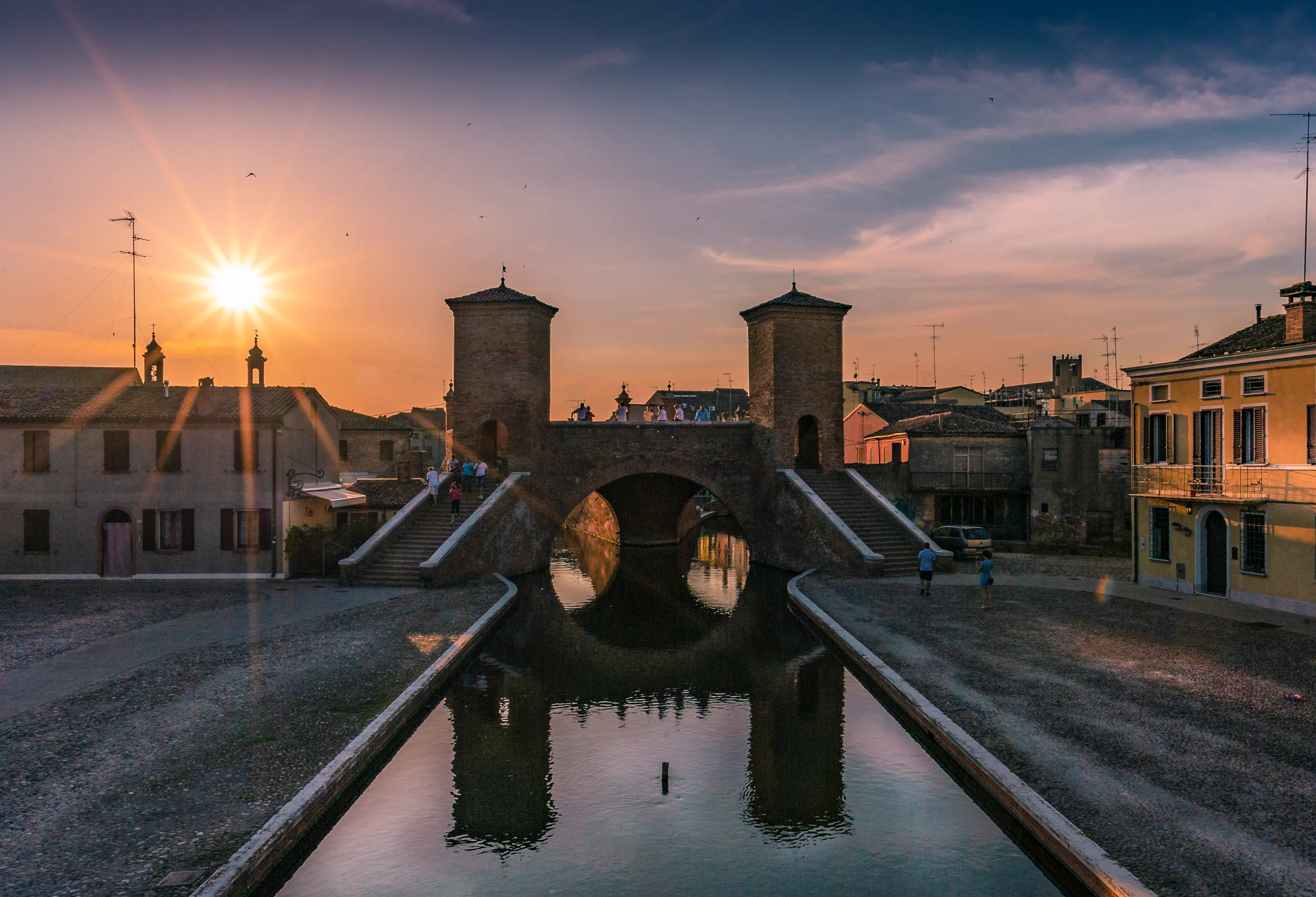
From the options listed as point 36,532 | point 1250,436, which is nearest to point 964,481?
point 1250,436

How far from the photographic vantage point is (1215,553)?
21.4 m

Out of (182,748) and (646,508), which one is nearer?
(182,748)

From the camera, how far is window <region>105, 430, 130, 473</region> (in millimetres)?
25688

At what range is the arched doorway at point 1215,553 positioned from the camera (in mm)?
20984

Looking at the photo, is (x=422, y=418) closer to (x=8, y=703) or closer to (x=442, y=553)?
(x=442, y=553)

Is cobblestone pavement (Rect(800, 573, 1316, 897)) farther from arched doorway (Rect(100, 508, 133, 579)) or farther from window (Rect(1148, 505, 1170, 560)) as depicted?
arched doorway (Rect(100, 508, 133, 579))

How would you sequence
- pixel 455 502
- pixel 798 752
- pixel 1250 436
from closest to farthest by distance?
pixel 798 752, pixel 1250 436, pixel 455 502

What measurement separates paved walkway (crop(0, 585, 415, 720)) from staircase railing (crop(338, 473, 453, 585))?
32.5 inches

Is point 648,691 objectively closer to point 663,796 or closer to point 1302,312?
point 663,796

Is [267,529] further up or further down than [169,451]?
further down

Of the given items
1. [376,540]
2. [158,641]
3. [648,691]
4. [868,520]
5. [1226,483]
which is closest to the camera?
[648,691]

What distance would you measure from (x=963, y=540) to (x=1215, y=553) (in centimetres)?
951

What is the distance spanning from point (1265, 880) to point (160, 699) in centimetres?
1447

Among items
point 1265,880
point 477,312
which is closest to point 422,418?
point 477,312
